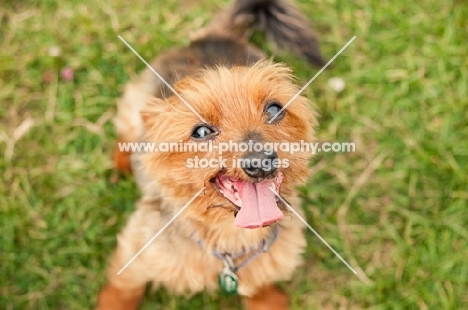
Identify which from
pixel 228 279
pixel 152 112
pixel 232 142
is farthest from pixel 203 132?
pixel 228 279

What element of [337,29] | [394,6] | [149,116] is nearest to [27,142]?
[149,116]

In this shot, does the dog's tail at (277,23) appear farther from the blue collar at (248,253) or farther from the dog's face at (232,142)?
the blue collar at (248,253)

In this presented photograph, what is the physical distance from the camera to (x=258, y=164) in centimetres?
214

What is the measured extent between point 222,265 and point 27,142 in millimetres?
1939

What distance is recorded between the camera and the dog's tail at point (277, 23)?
139 inches

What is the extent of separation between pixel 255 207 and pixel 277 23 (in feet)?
5.55

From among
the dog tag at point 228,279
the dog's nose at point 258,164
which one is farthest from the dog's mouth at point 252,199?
the dog tag at point 228,279

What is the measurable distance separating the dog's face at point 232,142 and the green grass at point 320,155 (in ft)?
4.65

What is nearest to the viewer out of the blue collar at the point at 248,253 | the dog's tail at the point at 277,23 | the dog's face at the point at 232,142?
the dog's face at the point at 232,142

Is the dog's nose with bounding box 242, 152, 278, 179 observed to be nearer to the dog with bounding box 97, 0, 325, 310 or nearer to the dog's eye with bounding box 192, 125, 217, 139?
the dog with bounding box 97, 0, 325, 310

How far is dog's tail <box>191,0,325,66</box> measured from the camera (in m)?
3.54

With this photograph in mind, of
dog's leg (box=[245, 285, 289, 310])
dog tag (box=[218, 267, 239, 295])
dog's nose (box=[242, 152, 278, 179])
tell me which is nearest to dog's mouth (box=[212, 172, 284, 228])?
dog's nose (box=[242, 152, 278, 179])

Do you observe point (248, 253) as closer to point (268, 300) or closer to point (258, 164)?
point (268, 300)

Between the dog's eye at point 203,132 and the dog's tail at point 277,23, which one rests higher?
the dog's tail at point 277,23
